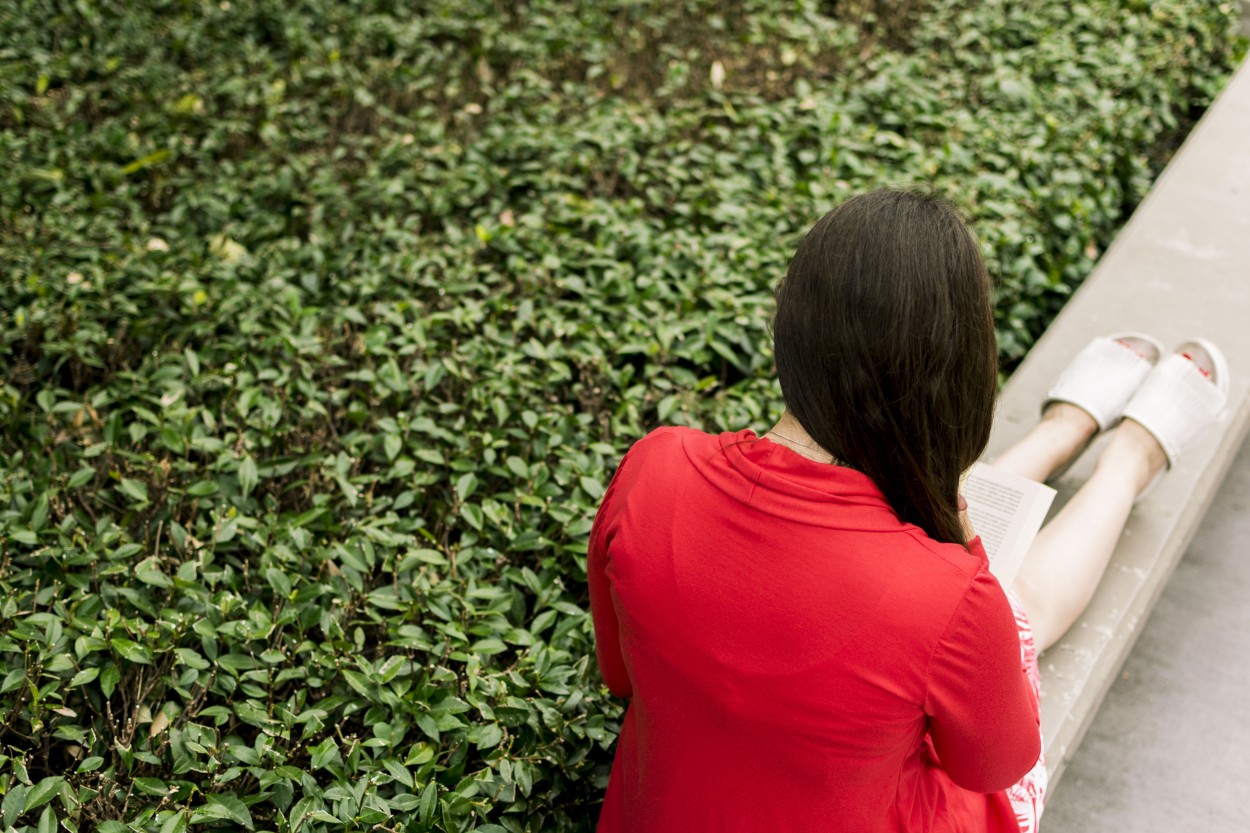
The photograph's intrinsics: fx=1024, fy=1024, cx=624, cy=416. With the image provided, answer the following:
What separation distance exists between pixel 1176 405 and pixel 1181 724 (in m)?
0.77

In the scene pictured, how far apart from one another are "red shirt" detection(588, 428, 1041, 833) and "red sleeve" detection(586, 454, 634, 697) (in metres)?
0.03

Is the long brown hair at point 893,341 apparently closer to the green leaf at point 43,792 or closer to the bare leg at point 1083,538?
the bare leg at point 1083,538

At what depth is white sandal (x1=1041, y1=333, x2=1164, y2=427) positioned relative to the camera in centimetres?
248

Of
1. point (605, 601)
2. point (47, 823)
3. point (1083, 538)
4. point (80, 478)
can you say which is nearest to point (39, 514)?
point (80, 478)

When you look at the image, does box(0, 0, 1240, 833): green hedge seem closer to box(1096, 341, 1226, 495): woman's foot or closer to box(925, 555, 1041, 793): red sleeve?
box(925, 555, 1041, 793): red sleeve

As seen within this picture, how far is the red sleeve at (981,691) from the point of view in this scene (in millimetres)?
1250

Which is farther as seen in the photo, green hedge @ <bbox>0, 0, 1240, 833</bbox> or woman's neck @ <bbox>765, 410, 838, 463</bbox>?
green hedge @ <bbox>0, 0, 1240, 833</bbox>

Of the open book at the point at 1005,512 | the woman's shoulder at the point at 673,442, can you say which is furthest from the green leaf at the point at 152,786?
the open book at the point at 1005,512

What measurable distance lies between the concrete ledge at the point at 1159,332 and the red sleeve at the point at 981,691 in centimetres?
Result: 77

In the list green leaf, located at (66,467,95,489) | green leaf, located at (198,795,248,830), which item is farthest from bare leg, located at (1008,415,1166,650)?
green leaf, located at (66,467,95,489)

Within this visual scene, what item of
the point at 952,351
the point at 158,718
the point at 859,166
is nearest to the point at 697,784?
the point at 952,351

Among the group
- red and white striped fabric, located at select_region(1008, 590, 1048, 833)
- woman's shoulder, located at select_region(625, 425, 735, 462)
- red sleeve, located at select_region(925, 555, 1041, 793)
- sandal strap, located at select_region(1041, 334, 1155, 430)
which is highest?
woman's shoulder, located at select_region(625, 425, 735, 462)

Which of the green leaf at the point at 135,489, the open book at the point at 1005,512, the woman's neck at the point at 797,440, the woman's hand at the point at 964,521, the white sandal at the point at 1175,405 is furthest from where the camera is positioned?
the white sandal at the point at 1175,405

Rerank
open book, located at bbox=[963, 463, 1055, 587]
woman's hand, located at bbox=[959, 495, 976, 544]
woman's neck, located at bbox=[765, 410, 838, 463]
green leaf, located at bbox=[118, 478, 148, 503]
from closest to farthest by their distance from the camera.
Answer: woman's neck, located at bbox=[765, 410, 838, 463] < woman's hand, located at bbox=[959, 495, 976, 544] < open book, located at bbox=[963, 463, 1055, 587] < green leaf, located at bbox=[118, 478, 148, 503]
